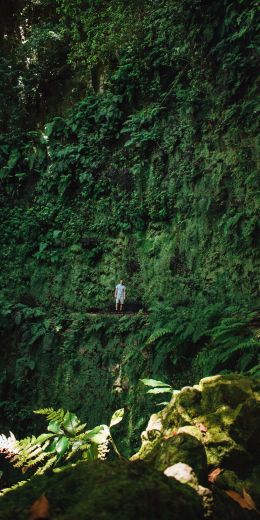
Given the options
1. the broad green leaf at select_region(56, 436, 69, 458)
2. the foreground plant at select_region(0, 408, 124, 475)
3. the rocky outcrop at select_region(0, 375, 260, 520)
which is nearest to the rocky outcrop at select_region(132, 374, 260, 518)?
the rocky outcrop at select_region(0, 375, 260, 520)

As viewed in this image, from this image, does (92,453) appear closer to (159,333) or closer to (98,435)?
(98,435)

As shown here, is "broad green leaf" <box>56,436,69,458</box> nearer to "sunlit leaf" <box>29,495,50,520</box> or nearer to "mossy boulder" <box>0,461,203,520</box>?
"mossy boulder" <box>0,461,203,520</box>

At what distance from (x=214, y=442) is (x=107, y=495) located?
106 centimetres

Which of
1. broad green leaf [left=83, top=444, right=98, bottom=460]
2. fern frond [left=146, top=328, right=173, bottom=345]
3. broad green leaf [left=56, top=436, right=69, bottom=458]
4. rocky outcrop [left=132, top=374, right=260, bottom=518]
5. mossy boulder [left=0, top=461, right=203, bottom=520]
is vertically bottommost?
fern frond [left=146, top=328, right=173, bottom=345]

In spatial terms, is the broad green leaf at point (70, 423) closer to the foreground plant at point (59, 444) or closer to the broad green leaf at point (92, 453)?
the foreground plant at point (59, 444)

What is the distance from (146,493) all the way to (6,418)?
10384mm

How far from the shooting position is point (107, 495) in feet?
4.56

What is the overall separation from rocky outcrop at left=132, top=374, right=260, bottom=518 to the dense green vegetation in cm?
276

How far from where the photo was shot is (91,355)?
368 inches

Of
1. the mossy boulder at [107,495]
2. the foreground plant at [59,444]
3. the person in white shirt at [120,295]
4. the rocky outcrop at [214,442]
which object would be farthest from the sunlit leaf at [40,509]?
the person in white shirt at [120,295]

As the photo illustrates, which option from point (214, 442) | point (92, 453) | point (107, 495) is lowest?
point (92, 453)

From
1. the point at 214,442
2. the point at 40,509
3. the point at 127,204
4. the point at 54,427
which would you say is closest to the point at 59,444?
the point at 54,427

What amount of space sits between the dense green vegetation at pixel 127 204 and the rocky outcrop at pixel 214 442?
9.05 feet

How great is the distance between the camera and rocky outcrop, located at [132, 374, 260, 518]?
1.73m
